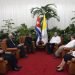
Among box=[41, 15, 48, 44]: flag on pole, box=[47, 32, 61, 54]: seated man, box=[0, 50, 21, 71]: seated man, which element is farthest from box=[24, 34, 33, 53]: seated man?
box=[0, 50, 21, 71]: seated man

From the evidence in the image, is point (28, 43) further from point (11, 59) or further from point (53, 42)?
point (11, 59)

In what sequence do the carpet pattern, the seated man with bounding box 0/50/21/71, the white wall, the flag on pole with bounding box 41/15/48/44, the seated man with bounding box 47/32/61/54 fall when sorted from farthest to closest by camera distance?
1. the white wall
2. the flag on pole with bounding box 41/15/48/44
3. the seated man with bounding box 47/32/61/54
4. the seated man with bounding box 0/50/21/71
5. the carpet pattern

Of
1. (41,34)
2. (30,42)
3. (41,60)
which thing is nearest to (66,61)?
(41,60)

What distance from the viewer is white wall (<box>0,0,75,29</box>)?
1116 centimetres

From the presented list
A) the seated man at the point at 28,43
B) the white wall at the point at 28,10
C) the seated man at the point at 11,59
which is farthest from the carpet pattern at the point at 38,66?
the white wall at the point at 28,10

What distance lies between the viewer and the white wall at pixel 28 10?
11.2 metres

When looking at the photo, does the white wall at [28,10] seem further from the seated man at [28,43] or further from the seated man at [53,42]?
the seated man at [28,43]

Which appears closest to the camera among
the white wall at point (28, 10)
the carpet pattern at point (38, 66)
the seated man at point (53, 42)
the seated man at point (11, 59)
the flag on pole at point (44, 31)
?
the carpet pattern at point (38, 66)

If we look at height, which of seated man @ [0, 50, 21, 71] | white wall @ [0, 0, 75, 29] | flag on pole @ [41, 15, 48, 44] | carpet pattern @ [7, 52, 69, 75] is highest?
white wall @ [0, 0, 75, 29]

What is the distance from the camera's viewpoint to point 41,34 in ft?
34.0

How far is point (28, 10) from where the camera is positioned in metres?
11.4

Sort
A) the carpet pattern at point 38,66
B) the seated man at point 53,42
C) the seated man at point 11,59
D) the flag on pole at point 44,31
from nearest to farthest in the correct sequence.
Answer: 1. the carpet pattern at point 38,66
2. the seated man at point 11,59
3. the seated man at point 53,42
4. the flag on pole at point 44,31

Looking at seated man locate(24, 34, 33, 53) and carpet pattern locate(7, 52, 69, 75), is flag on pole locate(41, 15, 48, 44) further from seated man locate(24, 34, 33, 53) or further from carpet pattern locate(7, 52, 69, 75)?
carpet pattern locate(7, 52, 69, 75)

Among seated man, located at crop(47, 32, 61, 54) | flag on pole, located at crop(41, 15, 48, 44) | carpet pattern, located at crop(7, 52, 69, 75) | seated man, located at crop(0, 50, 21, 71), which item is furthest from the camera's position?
flag on pole, located at crop(41, 15, 48, 44)
